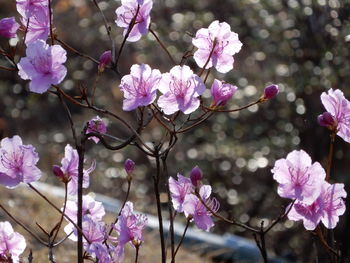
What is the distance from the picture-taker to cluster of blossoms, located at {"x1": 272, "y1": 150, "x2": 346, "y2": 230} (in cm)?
149

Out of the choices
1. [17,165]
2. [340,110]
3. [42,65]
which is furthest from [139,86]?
[340,110]

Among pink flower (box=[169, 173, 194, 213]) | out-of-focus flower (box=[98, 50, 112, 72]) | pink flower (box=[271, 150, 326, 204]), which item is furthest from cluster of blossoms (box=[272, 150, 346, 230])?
out-of-focus flower (box=[98, 50, 112, 72])

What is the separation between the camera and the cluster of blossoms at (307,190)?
149 cm

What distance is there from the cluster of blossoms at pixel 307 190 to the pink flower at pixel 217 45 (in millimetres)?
257

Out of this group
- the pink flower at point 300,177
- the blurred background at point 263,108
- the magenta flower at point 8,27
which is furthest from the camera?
the blurred background at point 263,108

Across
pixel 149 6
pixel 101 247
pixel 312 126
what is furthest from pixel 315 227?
pixel 312 126

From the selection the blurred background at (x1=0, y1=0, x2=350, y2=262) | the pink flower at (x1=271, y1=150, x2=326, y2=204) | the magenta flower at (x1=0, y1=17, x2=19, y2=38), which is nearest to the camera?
the pink flower at (x1=271, y1=150, x2=326, y2=204)

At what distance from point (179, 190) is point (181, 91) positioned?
0.26m

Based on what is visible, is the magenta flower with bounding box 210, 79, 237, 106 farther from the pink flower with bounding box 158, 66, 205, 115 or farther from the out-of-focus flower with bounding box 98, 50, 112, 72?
the out-of-focus flower with bounding box 98, 50, 112, 72

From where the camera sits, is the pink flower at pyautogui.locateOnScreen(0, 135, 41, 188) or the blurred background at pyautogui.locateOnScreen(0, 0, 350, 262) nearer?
the pink flower at pyautogui.locateOnScreen(0, 135, 41, 188)

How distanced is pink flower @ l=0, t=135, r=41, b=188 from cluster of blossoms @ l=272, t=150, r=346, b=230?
475mm

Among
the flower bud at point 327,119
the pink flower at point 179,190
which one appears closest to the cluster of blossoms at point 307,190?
the flower bud at point 327,119

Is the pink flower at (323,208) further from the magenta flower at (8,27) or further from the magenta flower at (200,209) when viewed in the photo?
the magenta flower at (8,27)

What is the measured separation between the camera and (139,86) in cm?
154
